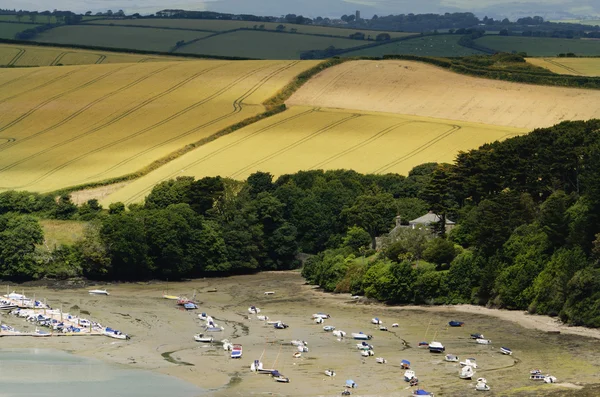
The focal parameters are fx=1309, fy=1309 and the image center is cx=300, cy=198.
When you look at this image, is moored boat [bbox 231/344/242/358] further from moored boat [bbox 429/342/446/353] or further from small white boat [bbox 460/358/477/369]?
small white boat [bbox 460/358/477/369]

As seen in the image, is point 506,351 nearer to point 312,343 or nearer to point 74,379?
point 312,343

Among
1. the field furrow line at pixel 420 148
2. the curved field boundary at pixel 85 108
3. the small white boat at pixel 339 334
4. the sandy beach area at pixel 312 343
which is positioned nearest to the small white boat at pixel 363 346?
the sandy beach area at pixel 312 343

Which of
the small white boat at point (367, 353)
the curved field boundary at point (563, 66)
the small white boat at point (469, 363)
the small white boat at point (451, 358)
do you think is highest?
the curved field boundary at point (563, 66)

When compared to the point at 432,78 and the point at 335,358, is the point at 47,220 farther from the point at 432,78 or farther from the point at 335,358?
the point at 432,78

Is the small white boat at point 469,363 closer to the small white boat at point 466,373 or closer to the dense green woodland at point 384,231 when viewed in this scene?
the small white boat at point 466,373

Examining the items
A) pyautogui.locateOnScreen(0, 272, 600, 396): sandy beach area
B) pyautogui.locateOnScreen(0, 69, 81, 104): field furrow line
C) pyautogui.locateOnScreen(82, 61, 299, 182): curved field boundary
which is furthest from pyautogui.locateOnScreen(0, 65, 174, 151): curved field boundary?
pyautogui.locateOnScreen(0, 272, 600, 396): sandy beach area

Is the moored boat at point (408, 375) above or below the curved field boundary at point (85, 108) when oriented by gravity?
below
